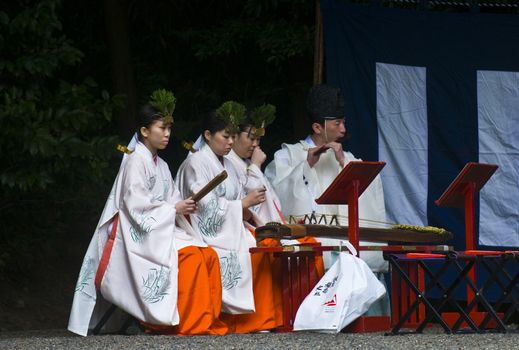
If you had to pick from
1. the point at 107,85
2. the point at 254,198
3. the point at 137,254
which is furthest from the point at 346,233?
the point at 107,85

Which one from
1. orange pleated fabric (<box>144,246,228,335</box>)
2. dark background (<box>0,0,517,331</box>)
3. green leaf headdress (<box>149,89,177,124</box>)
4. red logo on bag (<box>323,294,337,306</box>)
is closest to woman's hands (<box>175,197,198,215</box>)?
orange pleated fabric (<box>144,246,228,335</box>)

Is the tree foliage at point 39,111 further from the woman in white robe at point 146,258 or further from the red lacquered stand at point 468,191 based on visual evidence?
the red lacquered stand at point 468,191

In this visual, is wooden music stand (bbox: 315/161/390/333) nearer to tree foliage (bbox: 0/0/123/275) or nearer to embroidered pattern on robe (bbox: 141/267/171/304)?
embroidered pattern on robe (bbox: 141/267/171/304)

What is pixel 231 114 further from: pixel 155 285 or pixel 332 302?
pixel 332 302

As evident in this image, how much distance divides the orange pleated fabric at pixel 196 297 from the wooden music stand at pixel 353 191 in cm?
82

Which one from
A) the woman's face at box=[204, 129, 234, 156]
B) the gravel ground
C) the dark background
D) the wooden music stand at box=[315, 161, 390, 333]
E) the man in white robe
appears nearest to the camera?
the gravel ground

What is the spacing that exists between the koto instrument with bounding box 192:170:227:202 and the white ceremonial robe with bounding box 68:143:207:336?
0.58ft

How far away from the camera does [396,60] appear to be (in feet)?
29.1

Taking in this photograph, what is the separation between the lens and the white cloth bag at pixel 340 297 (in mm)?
6793

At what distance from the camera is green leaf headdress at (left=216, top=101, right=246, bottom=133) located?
304 inches

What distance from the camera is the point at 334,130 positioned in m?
8.30

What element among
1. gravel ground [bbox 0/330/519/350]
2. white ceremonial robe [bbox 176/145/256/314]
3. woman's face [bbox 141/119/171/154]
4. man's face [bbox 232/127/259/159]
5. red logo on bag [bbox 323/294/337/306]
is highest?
woman's face [bbox 141/119/171/154]

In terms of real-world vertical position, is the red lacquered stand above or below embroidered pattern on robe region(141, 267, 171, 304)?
above

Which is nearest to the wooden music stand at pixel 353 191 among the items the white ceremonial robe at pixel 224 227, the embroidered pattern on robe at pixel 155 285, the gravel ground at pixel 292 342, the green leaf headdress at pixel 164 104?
the gravel ground at pixel 292 342
